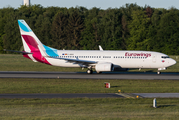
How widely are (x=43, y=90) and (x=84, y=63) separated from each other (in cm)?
1779

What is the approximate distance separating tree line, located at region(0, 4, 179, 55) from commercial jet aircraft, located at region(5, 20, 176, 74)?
5846 cm

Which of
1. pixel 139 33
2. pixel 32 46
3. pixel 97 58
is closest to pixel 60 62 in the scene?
pixel 32 46

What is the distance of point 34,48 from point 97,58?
34.0 ft

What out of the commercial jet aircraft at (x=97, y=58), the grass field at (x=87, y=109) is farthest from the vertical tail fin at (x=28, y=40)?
the grass field at (x=87, y=109)

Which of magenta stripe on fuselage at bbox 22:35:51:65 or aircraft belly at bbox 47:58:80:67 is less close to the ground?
magenta stripe on fuselage at bbox 22:35:51:65

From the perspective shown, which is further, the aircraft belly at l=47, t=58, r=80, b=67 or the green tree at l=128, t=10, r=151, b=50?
the green tree at l=128, t=10, r=151, b=50

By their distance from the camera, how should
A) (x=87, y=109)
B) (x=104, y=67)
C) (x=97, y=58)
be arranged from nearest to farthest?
(x=87, y=109), (x=104, y=67), (x=97, y=58)

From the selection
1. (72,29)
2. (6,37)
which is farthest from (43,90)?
(6,37)

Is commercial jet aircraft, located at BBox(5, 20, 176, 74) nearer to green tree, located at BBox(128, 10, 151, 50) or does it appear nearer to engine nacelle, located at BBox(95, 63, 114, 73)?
engine nacelle, located at BBox(95, 63, 114, 73)

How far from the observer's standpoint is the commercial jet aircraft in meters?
44.1

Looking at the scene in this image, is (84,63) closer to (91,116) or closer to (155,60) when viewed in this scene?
(155,60)

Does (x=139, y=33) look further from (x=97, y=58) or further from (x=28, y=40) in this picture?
(x=28, y=40)

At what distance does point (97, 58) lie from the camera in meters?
45.3

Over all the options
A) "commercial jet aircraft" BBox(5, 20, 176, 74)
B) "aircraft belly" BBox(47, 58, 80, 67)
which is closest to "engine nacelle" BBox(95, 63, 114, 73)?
"commercial jet aircraft" BBox(5, 20, 176, 74)
